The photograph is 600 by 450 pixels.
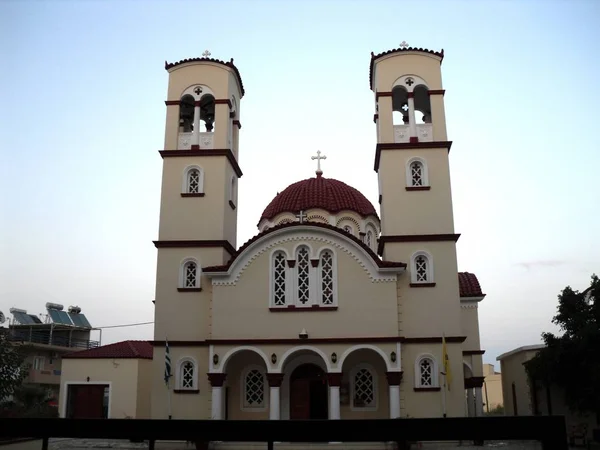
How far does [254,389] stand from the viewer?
20266 millimetres

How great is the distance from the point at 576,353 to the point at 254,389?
10.3 meters

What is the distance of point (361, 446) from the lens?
1664 cm

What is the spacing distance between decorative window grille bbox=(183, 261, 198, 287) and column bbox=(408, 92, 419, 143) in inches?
339

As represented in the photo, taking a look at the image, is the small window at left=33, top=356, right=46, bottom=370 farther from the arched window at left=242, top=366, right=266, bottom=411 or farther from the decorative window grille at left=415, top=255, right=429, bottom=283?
the decorative window grille at left=415, top=255, right=429, bottom=283

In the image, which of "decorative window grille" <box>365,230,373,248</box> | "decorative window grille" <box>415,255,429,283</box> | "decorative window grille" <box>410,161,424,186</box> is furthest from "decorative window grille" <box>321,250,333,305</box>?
"decorative window grille" <box>365,230,373,248</box>

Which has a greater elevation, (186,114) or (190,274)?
(186,114)

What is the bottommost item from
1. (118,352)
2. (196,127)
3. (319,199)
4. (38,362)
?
(118,352)

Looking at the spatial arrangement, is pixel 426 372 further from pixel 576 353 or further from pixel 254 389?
pixel 254 389

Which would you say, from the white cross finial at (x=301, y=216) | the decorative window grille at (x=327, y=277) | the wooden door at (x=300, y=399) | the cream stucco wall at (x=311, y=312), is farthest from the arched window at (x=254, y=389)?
the white cross finial at (x=301, y=216)

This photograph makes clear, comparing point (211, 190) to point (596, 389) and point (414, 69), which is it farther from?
point (596, 389)

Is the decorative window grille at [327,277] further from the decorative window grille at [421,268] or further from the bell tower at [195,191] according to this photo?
the bell tower at [195,191]

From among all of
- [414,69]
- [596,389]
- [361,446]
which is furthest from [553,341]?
[414,69]

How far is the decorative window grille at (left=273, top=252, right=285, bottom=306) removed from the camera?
19578mm

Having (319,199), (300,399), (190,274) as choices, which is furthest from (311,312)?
(319,199)
